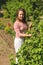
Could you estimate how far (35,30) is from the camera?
601 cm

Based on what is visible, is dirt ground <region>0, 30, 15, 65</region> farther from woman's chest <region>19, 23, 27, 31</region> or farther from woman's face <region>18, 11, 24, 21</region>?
woman's face <region>18, 11, 24, 21</region>

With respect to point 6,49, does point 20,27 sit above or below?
above

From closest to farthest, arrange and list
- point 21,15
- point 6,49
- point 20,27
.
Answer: point 21,15
point 20,27
point 6,49

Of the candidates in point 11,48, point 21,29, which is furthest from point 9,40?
point 21,29

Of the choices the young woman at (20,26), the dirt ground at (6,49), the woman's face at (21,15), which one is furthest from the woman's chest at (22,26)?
the dirt ground at (6,49)

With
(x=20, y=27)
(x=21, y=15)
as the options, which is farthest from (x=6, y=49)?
(x=21, y=15)

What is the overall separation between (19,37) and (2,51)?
4691 mm

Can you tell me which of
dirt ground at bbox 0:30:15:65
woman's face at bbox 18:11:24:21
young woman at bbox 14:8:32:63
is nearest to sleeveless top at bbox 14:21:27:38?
young woman at bbox 14:8:32:63

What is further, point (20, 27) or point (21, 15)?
point (20, 27)

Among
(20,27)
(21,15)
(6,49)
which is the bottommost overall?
(6,49)

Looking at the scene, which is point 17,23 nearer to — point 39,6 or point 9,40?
point 9,40

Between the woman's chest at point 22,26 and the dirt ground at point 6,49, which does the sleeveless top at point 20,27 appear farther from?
the dirt ground at point 6,49

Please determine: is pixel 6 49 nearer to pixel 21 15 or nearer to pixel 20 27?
pixel 20 27

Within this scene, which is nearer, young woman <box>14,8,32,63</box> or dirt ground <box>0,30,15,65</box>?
young woman <box>14,8,32,63</box>
